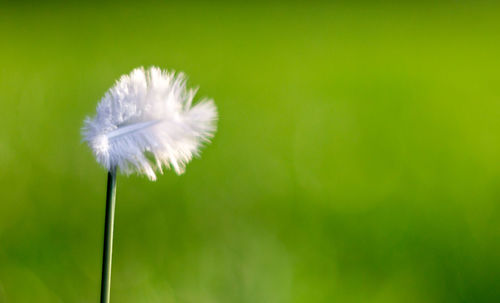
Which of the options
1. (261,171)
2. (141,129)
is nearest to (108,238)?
(141,129)

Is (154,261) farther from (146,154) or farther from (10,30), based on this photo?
(10,30)

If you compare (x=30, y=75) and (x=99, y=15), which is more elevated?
(x=99, y=15)

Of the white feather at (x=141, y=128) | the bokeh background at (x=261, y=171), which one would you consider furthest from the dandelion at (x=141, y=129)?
the bokeh background at (x=261, y=171)

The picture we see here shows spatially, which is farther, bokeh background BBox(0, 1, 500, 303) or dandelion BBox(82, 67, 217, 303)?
bokeh background BBox(0, 1, 500, 303)

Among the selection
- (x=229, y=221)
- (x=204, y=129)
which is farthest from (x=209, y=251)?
(x=204, y=129)

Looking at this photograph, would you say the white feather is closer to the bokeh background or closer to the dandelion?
the dandelion

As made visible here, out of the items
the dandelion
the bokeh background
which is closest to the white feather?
the dandelion

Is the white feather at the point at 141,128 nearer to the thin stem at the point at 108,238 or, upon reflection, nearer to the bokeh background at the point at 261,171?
the thin stem at the point at 108,238
